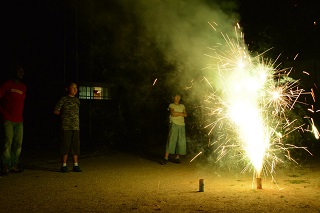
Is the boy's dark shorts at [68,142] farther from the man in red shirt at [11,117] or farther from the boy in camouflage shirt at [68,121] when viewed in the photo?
the man in red shirt at [11,117]

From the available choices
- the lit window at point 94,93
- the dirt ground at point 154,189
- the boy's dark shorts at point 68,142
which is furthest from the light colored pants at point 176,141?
the lit window at point 94,93

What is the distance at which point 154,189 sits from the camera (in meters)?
6.56

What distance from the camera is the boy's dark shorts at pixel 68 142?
8.46m

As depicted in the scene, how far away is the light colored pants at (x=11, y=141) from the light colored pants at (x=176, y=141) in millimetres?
3884

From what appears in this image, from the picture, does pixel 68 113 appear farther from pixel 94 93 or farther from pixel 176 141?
pixel 94 93

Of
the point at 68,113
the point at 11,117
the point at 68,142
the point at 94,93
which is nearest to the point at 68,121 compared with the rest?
the point at 68,113

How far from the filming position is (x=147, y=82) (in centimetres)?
1523

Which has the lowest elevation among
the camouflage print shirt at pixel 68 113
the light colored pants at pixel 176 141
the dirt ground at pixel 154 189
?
the dirt ground at pixel 154 189

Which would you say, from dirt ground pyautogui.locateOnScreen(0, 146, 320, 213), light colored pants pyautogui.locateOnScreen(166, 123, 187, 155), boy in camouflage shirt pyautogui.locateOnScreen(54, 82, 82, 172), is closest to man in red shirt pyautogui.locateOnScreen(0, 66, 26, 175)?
dirt ground pyautogui.locateOnScreen(0, 146, 320, 213)

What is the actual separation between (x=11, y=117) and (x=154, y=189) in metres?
3.70

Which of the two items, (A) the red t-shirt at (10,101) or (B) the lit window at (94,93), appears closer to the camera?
(A) the red t-shirt at (10,101)

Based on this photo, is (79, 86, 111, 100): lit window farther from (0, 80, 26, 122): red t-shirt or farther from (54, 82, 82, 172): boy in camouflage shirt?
(0, 80, 26, 122): red t-shirt

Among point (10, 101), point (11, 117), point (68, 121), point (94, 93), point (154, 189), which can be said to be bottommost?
point (154, 189)

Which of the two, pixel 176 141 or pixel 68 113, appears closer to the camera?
pixel 68 113
